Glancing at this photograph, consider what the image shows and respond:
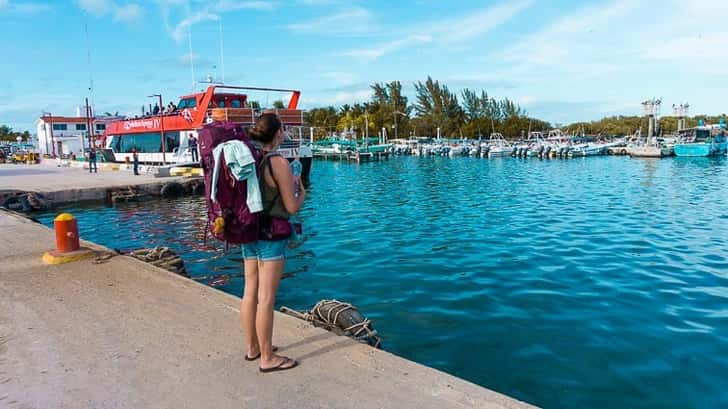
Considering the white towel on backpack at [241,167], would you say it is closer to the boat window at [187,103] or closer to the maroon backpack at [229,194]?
the maroon backpack at [229,194]

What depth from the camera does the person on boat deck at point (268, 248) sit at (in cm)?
396

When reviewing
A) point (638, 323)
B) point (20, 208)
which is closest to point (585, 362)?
point (638, 323)

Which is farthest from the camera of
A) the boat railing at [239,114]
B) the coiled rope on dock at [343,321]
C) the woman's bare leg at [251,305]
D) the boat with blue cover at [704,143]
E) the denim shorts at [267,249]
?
the boat with blue cover at [704,143]

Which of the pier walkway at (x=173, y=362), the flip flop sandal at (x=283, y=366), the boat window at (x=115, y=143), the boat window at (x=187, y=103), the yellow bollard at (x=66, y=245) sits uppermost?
the boat window at (x=187, y=103)

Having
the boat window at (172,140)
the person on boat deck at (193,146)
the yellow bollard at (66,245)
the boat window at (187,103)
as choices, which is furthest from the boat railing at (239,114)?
the yellow bollard at (66,245)

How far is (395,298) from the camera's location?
858 cm

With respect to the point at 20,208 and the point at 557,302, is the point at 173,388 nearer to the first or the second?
the point at 557,302

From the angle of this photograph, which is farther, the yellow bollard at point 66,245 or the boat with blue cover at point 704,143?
the boat with blue cover at point 704,143

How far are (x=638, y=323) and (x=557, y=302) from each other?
123cm

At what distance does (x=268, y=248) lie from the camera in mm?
4035

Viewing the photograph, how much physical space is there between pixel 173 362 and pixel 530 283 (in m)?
6.75

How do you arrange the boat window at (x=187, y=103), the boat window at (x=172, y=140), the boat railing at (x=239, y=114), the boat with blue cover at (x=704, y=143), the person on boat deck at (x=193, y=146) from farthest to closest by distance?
1. the boat with blue cover at (x=704, y=143)
2. the boat window at (x=172, y=140)
3. the boat window at (x=187, y=103)
4. the person on boat deck at (x=193, y=146)
5. the boat railing at (x=239, y=114)

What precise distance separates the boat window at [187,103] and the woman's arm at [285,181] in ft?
87.8

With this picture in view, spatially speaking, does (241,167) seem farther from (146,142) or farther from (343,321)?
(146,142)
